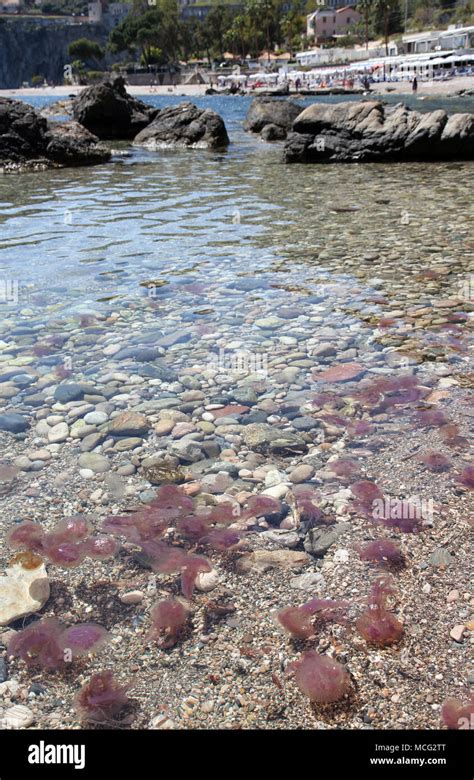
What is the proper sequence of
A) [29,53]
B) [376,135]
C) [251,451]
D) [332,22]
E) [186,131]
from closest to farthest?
[251,451] < [376,135] < [186,131] < [332,22] < [29,53]

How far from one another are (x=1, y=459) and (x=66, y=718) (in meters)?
2.12

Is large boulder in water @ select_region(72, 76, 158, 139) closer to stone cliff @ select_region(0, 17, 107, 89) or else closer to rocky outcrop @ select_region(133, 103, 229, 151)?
rocky outcrop @ select_region(133, 103, 229, 151)

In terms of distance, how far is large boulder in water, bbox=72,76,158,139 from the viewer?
2828 centimetres

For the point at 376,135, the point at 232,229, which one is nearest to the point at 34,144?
the point at 376,135

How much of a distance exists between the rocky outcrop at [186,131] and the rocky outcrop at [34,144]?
174 inches

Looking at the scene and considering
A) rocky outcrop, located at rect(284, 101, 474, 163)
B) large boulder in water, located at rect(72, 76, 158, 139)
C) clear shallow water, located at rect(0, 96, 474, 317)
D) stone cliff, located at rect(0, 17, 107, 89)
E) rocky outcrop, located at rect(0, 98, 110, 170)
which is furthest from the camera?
stone cliff, located at rect(0, 17, 107, 89)

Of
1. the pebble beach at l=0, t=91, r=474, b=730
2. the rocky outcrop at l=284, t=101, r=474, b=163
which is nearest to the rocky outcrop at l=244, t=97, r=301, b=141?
the rocky outcrop at l=284, t=101, r=474, b=163

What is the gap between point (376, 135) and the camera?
18.8 meters

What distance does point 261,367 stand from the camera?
18.0 ft

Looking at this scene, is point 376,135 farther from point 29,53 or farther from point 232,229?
point 29,53

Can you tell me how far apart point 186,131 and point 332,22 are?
171 meters

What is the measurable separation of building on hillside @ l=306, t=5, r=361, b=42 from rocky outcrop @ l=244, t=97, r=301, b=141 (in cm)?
15790

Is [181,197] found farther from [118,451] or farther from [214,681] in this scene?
[214,681]

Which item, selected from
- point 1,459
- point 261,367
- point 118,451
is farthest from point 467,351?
point 1,459
